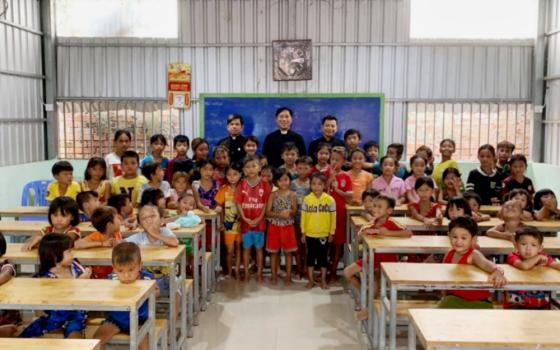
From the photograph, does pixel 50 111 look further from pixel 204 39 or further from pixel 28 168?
pixel 204 39

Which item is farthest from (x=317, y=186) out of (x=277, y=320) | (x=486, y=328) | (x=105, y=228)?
(x=486, y=328)

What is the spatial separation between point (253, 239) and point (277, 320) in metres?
1.02

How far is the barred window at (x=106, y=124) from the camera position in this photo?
7.77m

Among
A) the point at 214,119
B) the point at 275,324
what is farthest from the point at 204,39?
the point at 275,324

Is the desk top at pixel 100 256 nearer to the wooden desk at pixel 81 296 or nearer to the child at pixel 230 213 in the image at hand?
the wooden desk at pixel 81 296

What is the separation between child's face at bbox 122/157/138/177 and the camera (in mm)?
4766

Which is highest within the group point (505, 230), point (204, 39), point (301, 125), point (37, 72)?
point (204, 39)

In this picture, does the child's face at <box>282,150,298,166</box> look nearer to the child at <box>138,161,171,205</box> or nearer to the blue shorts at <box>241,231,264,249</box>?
the blue shorts at <box>241,231,264,249</box>

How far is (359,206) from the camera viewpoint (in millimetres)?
4871

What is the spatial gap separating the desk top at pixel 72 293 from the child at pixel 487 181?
3.79 meters

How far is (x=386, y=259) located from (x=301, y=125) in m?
3.97

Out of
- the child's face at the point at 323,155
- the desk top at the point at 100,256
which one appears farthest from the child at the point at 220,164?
the desk top at the point at 100,256

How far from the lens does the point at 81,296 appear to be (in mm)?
2289

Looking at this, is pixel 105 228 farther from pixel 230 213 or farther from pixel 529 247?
pixel 529 247
